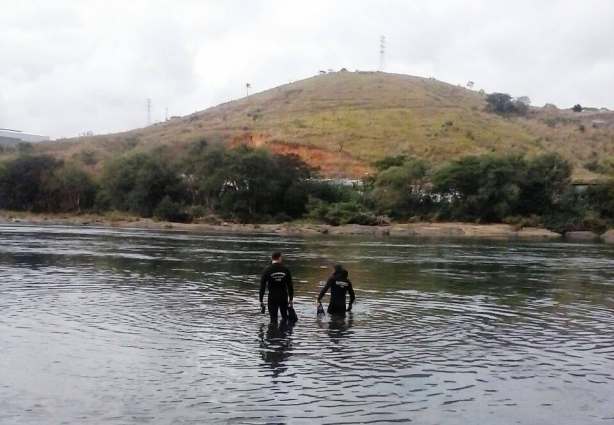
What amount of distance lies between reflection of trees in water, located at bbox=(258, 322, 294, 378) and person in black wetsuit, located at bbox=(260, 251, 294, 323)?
418 mm

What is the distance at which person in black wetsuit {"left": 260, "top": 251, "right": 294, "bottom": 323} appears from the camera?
58.9 ft

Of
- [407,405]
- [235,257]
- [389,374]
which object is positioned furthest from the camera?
[235,257]

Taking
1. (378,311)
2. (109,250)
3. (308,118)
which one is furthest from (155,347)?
(308,118)

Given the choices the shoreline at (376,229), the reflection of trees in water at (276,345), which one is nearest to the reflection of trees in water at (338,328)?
the reflection of trees in water at (276,345)

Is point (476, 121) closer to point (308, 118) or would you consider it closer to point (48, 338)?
point (308, 118)

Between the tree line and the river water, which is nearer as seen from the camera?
the river water

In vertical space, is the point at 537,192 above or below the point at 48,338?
above

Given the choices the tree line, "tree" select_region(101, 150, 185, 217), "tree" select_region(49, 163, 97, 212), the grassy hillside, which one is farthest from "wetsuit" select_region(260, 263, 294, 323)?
the grassy hillside

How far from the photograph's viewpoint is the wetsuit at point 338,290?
1903 cm

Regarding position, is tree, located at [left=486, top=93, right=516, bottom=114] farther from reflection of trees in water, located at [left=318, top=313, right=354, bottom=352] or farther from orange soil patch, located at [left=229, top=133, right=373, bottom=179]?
reflection of trees in water, located at [left=318, top=313, right=354, bottom=352]

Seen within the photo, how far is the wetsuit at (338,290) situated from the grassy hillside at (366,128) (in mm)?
98021

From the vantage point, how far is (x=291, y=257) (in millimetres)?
41906

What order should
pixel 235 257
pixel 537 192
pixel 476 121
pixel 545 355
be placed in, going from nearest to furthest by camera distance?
1. pixel 545 355
2. pixel 235 257
3. pixel 537 192
4. pixel 476 121

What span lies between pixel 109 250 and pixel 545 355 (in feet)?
→ 114
